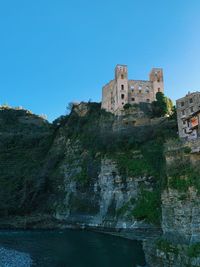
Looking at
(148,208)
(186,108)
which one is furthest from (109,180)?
(186,108)

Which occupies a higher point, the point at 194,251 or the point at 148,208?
the point at 148,208

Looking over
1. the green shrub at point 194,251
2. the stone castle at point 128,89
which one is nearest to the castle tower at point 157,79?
the stone castle at point 128,89

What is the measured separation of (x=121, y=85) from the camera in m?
69.6

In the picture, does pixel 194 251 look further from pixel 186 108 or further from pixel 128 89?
pixel 128 89

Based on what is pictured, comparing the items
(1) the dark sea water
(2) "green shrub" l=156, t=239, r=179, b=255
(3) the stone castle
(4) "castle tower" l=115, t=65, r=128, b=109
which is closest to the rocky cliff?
(2) "green shrub" l=156, t=239, r=179, b=255

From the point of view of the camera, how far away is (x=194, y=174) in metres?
26.5

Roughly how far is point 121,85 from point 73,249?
38727 mm

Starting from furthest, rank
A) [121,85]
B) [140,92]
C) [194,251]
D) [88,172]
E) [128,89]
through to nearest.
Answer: [140,92] → [128,89] → [121,85] → [88,172] → [194,251]

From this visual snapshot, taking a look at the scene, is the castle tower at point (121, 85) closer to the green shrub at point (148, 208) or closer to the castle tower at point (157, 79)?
the castle tower at point (157, 79)

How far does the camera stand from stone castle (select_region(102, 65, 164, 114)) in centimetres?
6881

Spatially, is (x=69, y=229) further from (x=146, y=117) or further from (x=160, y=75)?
(x=160, y=75)

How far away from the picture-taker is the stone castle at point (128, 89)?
6881cm

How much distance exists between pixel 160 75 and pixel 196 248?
5435 centimetres

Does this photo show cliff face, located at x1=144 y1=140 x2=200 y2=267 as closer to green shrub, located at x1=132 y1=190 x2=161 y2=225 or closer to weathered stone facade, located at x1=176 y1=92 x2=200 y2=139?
green shrub, located at x1=132 y1=190 x2=161 y2=225
